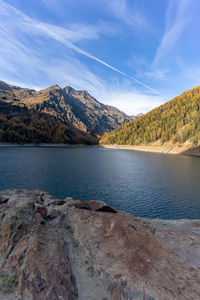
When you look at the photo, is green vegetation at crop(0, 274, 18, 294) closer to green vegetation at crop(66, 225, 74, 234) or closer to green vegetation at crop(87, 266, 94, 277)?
green vegetation at crop(87, 266, 94, 277)

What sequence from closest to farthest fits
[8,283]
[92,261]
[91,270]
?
[8,283] → [91,270] → [92,261]

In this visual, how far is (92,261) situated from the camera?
9828 millimetres

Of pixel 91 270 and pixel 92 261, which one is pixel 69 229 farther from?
pixel 91 270

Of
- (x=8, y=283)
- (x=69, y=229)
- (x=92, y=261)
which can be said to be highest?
(x=69, y=229)

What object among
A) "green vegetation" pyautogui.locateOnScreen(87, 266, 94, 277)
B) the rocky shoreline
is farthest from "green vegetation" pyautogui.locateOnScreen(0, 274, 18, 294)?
"green vegetation" pyautogui.locateOnScreen(87, 266, 94, 277)

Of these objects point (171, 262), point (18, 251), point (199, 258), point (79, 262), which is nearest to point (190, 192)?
point (199, 258)

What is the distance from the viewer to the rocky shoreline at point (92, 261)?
7.73m

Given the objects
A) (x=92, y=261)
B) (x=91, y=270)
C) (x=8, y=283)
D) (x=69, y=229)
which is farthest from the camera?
(x=69, y=229)

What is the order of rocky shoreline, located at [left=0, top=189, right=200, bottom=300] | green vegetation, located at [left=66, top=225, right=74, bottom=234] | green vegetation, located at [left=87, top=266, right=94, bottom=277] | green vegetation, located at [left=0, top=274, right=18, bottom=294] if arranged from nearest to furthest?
rocky shoreline, located at [left=0, top=189, right=200, bottom=300]
green vegetation, located at [left=0, top=274, right=18, bottom=294]
green vegetation, located at [left=87, top=266, right=94, bottom=277]
green vegetation, located at [left=66, top=225, right=74, bottom=234]

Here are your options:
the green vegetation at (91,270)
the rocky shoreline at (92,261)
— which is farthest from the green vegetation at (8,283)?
the green vegetation at (91,270)

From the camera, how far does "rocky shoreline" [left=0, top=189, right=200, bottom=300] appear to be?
773 centimetres

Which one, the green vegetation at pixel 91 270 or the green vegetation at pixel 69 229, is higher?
the green vegetation at pixel 69 229

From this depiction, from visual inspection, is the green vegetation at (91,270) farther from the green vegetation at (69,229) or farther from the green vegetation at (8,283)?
Answer: the green vegetation at (8,283)

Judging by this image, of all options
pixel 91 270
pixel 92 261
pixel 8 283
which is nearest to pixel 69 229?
pixel 92 261
